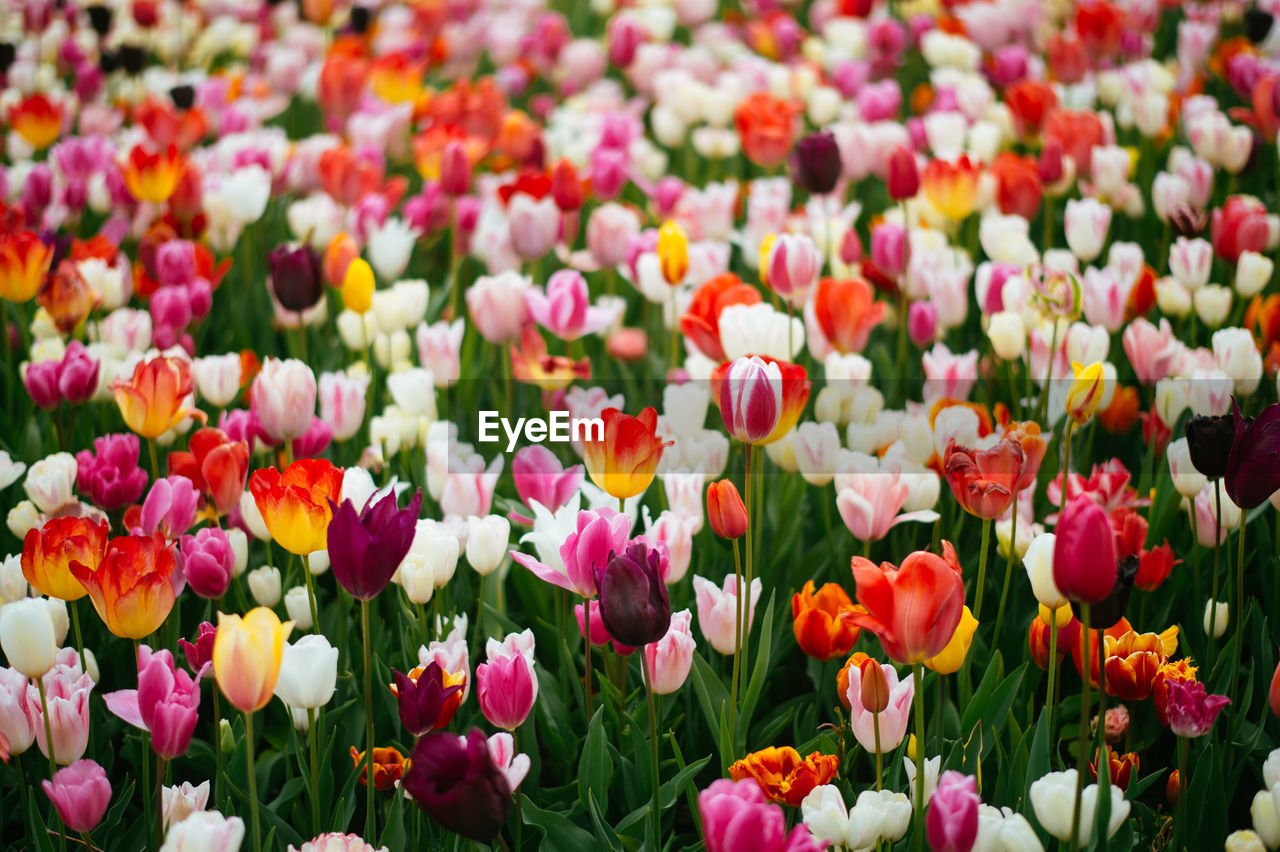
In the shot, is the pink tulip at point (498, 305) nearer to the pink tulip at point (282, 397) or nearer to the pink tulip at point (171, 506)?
the pink tulip at point (282, 397)

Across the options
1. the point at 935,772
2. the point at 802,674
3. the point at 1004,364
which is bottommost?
the point at 802,674

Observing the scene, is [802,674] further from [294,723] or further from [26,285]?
[26,285]

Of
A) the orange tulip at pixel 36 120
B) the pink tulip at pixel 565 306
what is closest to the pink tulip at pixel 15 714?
A: the pink tulip at pixel 565 306

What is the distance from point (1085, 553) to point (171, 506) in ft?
4.15

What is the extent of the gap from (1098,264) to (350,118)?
2781 mm

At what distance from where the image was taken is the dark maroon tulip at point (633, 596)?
3.92ft

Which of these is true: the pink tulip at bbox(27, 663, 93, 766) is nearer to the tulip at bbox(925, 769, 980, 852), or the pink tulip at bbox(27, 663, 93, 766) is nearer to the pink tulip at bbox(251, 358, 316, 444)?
the pink tulip at bbox(251, 358, 316, 444)

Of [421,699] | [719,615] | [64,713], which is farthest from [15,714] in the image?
[719,615]

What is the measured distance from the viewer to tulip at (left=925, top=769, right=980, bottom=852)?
3.63 feet

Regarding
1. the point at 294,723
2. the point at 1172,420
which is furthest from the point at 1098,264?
the point at 294,723

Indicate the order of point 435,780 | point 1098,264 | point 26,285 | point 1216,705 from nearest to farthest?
point 435,780 → point 1216,705 → point 26,285 → point 1098,264

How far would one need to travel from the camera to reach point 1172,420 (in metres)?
2.06

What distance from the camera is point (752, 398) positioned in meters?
Answer: 1.50

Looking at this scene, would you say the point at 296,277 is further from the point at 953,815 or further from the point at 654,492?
the point at 953,815
